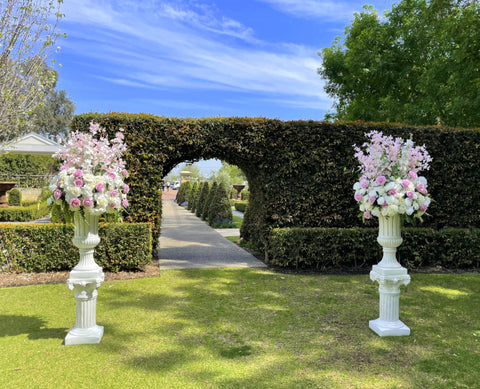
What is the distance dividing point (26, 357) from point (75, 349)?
0.45 metres

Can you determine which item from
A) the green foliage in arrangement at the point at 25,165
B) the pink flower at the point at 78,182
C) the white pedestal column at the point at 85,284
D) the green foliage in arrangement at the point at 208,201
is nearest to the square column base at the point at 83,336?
the white pedestal column at the point at 85,284

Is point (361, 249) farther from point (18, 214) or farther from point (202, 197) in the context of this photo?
point (18, 214)

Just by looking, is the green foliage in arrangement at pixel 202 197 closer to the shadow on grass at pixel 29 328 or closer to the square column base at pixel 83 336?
the shadow on grass at pixel 29 328

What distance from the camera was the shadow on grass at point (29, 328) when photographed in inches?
153

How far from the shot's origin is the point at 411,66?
48.8ft

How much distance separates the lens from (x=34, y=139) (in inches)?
1556

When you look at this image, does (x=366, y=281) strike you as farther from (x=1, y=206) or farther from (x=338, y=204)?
(x=1, y=206)

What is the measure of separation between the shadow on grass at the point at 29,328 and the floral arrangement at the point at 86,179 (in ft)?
4.86

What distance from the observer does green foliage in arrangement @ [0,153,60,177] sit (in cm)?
2660

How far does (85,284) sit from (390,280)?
3496 millimetres

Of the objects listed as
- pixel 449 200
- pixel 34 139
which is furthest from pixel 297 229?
pixel 34 139

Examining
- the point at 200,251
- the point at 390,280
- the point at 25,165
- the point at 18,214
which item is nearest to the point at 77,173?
the point at 390,280

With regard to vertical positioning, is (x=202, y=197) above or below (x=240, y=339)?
above

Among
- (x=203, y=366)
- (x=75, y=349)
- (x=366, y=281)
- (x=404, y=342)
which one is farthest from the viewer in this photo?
(x=366, y=281)
